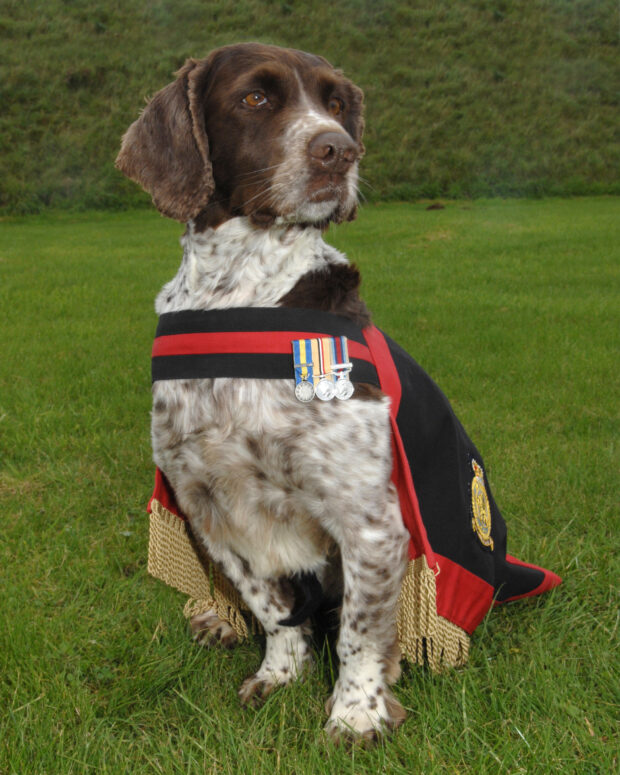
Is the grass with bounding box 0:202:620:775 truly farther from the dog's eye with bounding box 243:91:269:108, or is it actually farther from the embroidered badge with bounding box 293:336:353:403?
the dog's eye with bounding box 243:91:269:108

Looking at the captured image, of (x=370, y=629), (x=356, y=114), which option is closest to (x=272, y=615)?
(x=370, y=629)

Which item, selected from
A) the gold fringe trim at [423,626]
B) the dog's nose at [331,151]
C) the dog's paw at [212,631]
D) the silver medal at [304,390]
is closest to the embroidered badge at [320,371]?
the silver medal at [304,390]

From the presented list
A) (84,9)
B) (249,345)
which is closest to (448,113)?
(84,9)

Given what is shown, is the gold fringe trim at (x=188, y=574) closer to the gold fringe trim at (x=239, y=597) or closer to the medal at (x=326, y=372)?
the gold fringe trim at (x=239, y=597)

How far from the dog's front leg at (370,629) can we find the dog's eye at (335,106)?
127 cm

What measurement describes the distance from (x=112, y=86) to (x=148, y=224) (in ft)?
32.8

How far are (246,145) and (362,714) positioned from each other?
1779mm

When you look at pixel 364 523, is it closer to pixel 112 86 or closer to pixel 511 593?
pixel 511 593

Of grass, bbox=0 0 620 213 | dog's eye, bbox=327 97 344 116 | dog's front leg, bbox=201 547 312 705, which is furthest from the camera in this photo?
grass, bbox=0 0 620 213

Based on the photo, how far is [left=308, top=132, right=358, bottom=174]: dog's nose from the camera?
2.38 meters

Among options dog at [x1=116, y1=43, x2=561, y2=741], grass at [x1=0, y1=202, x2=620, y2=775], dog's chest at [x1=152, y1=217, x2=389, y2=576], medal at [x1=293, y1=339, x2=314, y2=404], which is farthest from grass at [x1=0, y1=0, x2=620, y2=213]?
medal at [x1=293, y1=339, x2=314, y2=404]

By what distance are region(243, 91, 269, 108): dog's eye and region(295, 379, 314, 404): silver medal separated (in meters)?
0.88

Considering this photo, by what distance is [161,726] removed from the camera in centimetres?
255

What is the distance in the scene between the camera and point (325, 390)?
7.64 feet
